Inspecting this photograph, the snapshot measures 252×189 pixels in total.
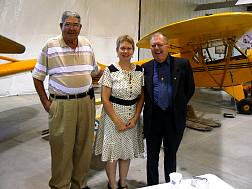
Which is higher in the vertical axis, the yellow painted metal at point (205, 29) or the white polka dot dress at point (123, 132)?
the yellow painted metal at point (205, 29)

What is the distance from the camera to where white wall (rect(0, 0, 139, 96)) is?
7.17 m

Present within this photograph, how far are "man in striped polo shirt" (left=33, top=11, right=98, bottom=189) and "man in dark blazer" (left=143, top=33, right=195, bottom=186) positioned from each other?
0.49 metres

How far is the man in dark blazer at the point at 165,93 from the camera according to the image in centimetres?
217

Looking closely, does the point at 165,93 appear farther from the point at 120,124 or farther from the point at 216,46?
the point at 216,46

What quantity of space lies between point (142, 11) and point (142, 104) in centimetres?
819

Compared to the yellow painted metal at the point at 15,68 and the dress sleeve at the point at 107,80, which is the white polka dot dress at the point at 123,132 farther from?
the yellow painted metal at the point at 15,68

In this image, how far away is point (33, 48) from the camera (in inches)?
298

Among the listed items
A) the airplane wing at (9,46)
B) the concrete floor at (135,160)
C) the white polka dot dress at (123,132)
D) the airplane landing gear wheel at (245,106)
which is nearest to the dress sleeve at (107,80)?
the white polka dot dress at (123,132)

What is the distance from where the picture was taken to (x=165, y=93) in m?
2.19

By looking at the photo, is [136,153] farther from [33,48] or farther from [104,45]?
[104,45]

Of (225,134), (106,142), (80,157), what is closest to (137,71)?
(106,142)

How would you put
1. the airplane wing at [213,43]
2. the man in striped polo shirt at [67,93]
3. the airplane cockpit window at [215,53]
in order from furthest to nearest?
1. the airplane cockpit window at [215,53]
2. the airplane wing at [213,43]
3. the man in striped polo shirt at [67,93]

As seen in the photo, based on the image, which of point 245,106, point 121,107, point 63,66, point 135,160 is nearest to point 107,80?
point 121,107

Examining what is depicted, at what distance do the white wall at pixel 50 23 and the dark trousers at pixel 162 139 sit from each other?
15.0ft
